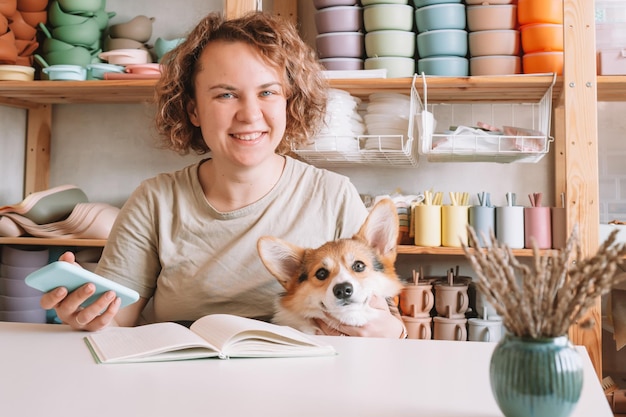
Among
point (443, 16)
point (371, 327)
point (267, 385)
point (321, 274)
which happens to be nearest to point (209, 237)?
point (321, 274)

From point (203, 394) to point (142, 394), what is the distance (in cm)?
7

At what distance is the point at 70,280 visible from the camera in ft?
3.38

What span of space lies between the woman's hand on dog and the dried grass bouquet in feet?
1.94

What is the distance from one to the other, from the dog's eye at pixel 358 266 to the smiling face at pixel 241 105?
386 millimetres

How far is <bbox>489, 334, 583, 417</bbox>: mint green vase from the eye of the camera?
22.4 inches

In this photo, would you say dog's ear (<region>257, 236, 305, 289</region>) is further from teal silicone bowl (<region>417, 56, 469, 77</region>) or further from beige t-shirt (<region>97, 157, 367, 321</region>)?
teal silicone bowl (<region>417, 56, 469, 77</region>)

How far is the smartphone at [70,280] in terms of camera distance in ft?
3.19

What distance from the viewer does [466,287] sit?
202 centimetres

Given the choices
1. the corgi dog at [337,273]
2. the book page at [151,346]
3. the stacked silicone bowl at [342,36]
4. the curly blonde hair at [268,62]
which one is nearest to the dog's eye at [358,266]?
the corgi dog at [337,273]

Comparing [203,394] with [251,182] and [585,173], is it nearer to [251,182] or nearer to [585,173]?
[251,182]

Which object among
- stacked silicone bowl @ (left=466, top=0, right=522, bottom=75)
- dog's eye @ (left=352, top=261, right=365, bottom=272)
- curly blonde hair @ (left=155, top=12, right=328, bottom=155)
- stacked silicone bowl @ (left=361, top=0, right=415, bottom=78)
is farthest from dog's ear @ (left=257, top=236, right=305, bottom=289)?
stacked silicone bowl @ (left=466, top=0, right=522, bottom=75)

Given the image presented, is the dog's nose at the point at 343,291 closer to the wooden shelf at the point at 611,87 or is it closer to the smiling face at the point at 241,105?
the smiling face at the point at 241,105

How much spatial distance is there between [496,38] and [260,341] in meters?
1.47

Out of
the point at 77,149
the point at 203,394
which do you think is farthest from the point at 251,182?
the point at 77,149
